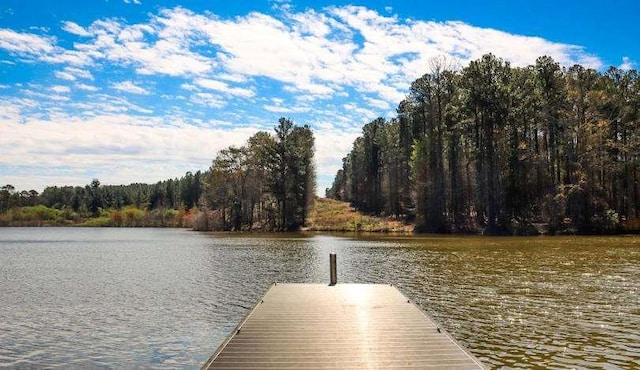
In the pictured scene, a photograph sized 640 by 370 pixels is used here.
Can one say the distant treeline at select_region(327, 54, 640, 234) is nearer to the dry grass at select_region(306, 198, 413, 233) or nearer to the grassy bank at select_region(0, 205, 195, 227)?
the dry grass at select_region(306, 198, 413, 233)

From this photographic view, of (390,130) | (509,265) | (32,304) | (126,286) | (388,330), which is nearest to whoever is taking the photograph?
(388,330)

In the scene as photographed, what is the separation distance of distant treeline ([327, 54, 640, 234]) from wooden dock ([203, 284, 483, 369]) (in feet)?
176

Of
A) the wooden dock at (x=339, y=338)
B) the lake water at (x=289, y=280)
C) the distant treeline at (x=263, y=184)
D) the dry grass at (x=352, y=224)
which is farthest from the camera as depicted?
the distant treeline at (x=263, y=184)

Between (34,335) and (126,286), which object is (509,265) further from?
(34,335)

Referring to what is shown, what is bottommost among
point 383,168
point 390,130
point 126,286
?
point 126,286

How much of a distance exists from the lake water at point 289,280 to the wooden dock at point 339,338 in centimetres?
152

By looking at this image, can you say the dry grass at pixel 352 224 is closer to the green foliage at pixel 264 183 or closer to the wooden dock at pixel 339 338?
the green foliage at pixel 264 183

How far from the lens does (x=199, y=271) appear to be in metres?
29.8

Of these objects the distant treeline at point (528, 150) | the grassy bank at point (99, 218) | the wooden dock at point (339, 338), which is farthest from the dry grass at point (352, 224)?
the wooden dock at point (339, 338)

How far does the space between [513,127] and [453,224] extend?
51.7 feet

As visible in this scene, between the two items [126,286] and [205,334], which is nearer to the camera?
[205,334]

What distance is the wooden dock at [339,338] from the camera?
356 inches

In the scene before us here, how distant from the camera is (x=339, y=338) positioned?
10953 millimetres

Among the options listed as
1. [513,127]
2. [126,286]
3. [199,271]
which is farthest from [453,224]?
[126,286]
